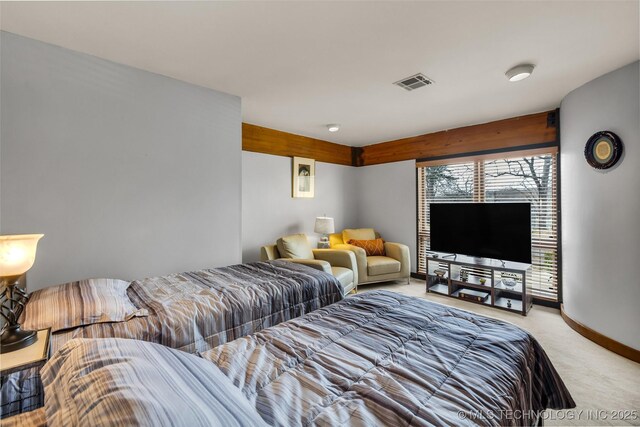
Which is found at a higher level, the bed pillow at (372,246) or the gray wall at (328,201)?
the gray wall at (328,201)

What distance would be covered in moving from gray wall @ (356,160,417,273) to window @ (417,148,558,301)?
0.44 metres

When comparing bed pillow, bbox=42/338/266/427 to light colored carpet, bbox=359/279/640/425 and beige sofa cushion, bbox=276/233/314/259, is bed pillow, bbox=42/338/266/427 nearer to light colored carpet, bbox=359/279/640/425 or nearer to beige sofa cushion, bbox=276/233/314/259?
light colored carpet, bbox=359/279/640/425

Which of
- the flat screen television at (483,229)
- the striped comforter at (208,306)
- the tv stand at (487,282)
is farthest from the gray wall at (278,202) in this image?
the tv stand at (487,282)

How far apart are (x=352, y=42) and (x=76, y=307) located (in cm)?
249

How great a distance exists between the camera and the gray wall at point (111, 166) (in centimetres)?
211

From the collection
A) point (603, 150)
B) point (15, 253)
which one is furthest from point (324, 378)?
point (603, 150)

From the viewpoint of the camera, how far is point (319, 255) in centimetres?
444

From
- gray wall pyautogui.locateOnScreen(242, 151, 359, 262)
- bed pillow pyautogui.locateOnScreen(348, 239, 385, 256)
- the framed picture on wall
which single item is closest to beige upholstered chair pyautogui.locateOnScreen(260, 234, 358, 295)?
gray wall pyautogui.locateOnScreen(242, 151, 359, 262)

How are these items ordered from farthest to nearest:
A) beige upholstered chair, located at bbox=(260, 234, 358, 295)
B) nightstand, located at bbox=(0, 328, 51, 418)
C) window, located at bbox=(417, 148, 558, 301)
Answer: beige upholstered chair, located at bbox=(260, 234, 358, 295) → window, located at bbox=(417, 148, 558, 301) → nightstand, located at bbox=(0, 328, 51, 418)

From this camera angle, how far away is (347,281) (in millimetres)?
3996

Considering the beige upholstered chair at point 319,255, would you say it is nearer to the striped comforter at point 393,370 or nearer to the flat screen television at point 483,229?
the flat screen television at point 483,229

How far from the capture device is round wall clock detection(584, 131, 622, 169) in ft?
8.59

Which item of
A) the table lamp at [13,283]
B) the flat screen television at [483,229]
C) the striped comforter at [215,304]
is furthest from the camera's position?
the flat screen television at [483,229]

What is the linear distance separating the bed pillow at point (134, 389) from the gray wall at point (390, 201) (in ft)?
15.2
